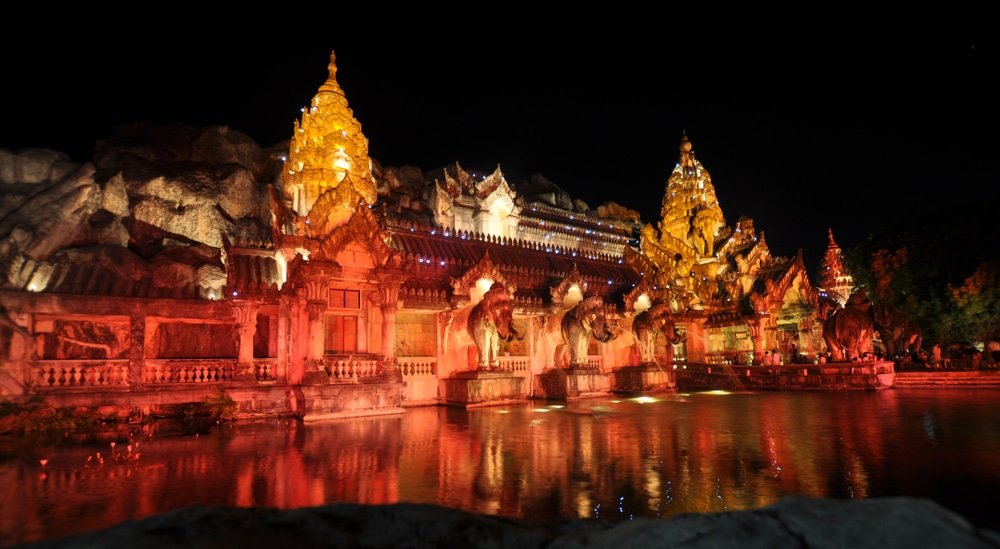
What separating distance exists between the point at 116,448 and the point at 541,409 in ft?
31.7

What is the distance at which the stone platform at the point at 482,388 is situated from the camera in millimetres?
16422

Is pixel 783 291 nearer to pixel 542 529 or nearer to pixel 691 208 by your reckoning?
pixel 691 208

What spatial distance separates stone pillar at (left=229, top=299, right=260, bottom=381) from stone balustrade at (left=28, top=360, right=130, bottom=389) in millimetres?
2425

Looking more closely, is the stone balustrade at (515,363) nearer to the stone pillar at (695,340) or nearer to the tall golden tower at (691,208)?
the stone pillar at (695,340)

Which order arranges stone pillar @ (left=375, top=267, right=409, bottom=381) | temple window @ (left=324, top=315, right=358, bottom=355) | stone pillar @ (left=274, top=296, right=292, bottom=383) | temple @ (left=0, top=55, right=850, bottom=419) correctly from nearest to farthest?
temple @ (left=0, top=55, right=850, bottom=419)
stone pillar @ (left=274, top=296, right=292, bottom=383)
stone pillar @ (left=375, top=267, right=409, bottom=381)
temple window @ (left=324, top=315, right=358, bottom=355)

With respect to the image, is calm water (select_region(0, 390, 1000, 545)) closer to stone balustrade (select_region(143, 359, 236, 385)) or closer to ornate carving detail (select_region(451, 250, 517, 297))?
stone balustrade (select_region(143, 359, 236, 385))

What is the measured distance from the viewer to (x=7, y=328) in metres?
11.8

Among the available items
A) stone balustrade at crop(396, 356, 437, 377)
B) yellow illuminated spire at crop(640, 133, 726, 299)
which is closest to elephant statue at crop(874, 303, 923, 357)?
yellow illuminated spire at crop(640, 133, 726, 299)

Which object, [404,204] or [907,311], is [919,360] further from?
[404,204]

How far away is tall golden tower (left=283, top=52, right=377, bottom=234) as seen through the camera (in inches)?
742

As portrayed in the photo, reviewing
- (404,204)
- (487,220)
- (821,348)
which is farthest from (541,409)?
(404,204)

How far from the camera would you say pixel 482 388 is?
1655 cm

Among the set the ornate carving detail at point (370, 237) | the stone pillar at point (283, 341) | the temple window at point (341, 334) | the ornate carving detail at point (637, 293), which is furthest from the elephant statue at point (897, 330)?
the stone pillar at point (283, 341)

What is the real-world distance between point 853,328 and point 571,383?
39.6 ft
